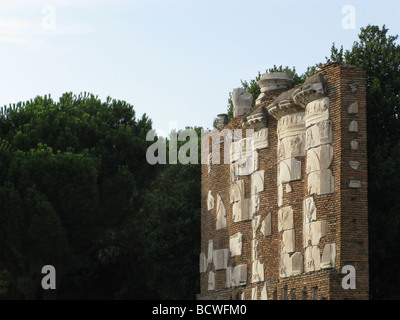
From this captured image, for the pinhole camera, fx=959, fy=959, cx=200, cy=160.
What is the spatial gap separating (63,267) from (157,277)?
427 cm

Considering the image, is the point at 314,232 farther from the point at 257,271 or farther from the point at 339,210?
the point at 257,271

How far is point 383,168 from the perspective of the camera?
29453mm

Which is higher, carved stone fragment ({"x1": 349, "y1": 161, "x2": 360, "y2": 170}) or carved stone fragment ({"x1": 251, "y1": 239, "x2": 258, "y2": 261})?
carved stone fragment ({"x1": 349, "y1": 161, "x2": 360, "y2": 170})

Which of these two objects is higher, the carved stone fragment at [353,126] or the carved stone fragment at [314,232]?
the carved stone fragment at [353,126]

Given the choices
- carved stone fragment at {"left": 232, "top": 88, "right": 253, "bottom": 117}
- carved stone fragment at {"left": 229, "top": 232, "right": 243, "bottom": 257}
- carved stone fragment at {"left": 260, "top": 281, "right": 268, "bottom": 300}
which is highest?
carved stone fragment at {"left": 232, "top": 88, "right": 253, "bottom": 117}

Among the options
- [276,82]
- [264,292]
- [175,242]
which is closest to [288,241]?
[264,292]

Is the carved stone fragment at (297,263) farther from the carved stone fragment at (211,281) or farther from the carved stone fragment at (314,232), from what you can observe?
the carved stone fragment at (211,281)

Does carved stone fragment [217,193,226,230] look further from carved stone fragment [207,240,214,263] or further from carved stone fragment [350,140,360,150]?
carved stone fragment [350,140,360,150]

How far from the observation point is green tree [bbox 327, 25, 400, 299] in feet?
96.7

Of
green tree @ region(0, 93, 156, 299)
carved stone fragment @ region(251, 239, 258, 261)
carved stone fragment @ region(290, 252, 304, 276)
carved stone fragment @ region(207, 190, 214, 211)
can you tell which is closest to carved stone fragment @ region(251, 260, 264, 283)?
carved stone fragment @ region(251, 239, 258, 261)

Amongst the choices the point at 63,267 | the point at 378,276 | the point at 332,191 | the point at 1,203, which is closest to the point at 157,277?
the point at 63,267

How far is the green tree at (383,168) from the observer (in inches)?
1160

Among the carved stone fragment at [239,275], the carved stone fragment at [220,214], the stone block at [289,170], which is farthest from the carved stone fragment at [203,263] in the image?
the stone block at [289,170]

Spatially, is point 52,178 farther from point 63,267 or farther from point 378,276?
point 378,276
